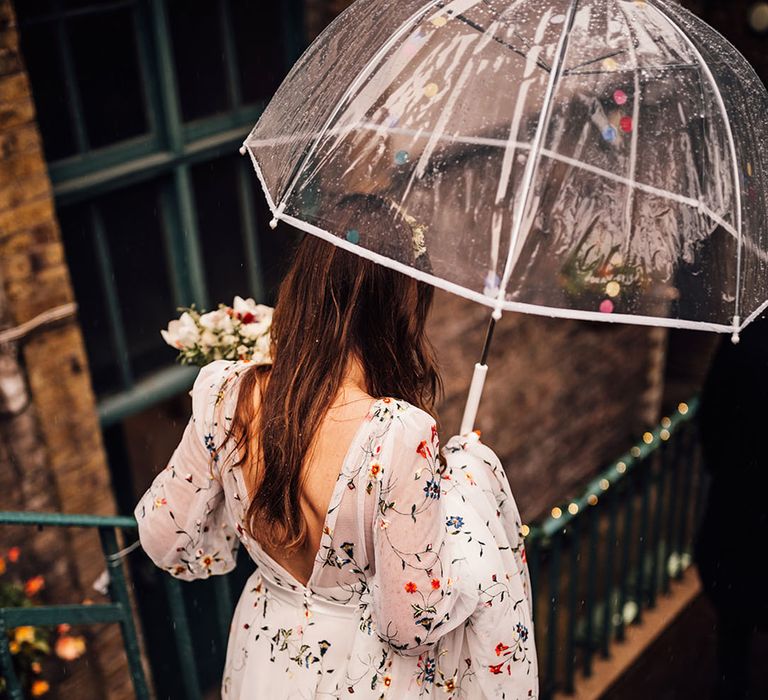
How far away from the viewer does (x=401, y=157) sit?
1.88m

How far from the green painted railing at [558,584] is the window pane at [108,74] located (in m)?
1.61

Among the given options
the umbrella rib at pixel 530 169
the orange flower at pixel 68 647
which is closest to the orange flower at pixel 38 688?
→ the orange flower at pixel 68 647

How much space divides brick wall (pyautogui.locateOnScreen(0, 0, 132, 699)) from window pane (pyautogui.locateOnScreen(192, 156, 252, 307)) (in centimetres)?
86

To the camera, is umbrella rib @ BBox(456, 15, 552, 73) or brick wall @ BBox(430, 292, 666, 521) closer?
umbrella rib @ BBox(456, 15, 552, 73)

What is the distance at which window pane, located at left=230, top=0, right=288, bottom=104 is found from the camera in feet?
13.4

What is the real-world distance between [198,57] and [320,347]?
8.39 ft

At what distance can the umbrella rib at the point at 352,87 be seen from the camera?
197 cm

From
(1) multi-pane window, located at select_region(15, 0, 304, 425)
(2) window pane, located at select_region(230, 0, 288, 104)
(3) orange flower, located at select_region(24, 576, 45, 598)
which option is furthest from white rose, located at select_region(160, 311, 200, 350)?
(2) window pane, located at select_region(230, 0, 288, 104)

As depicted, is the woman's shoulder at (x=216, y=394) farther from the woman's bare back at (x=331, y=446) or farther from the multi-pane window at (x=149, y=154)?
the multi-pane window at (x=149, y=154)

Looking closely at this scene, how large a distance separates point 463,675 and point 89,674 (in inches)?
95.2

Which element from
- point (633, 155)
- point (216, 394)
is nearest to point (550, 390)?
point (633, 155)

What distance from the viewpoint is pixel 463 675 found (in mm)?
2145

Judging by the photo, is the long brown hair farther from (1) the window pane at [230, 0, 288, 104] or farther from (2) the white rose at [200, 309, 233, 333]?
(1) the window pane at [230, 0, 288, 104]

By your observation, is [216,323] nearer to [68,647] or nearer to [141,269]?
[141,269]
